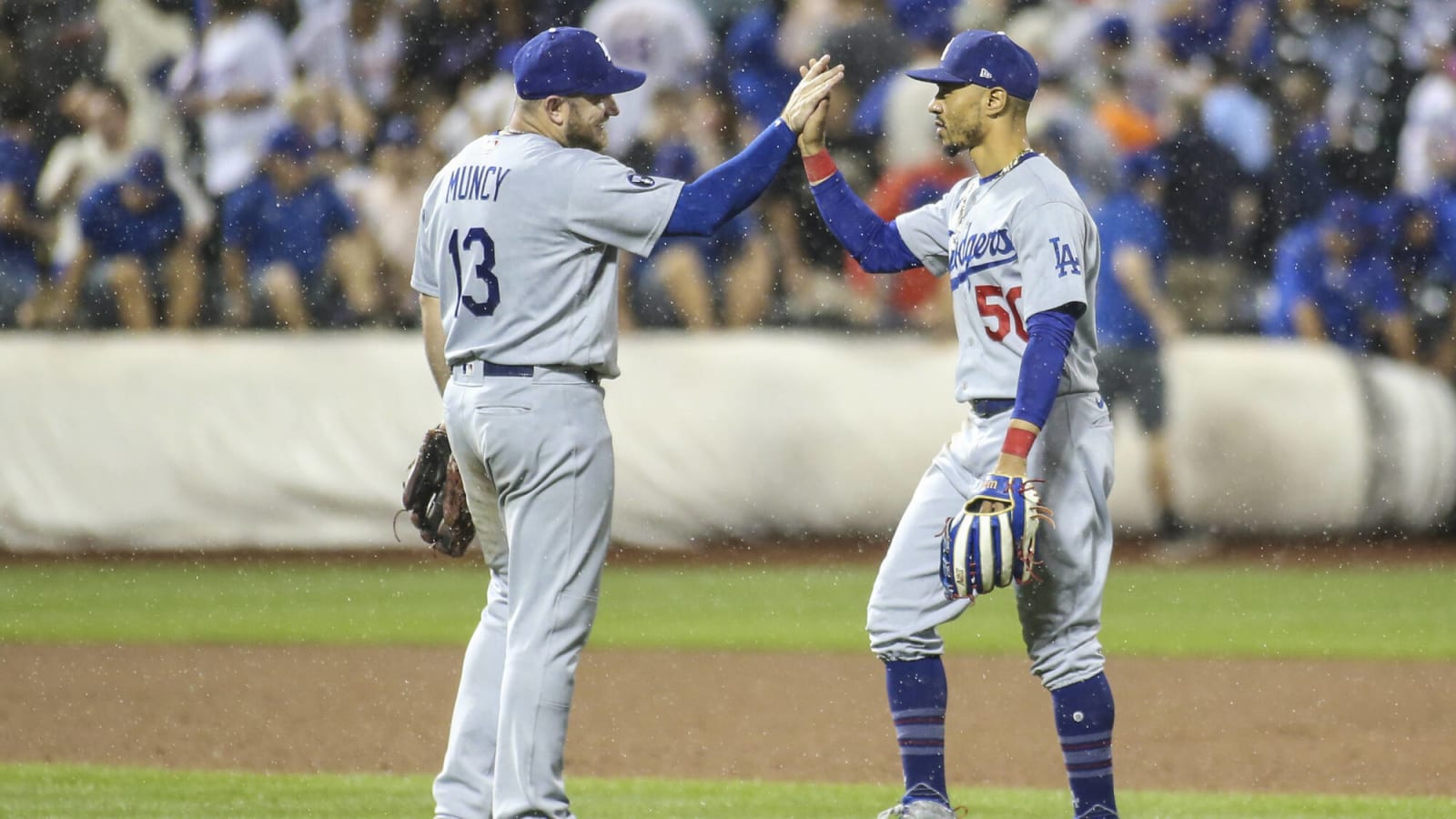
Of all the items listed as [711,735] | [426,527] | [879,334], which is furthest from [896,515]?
[426,527]

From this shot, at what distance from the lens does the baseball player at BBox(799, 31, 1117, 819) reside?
4.35 meters

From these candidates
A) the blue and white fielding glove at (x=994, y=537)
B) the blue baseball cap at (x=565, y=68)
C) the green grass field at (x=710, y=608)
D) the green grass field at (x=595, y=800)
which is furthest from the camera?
the green grass field at (x=710, y=608)

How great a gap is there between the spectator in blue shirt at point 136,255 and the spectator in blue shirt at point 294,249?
28cm

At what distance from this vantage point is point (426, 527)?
4.81 meters

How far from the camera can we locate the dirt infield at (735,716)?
233 inches

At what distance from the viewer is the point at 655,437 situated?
36.4 feet

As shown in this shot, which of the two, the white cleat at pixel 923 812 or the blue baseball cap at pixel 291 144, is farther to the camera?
the blue baseball cap at pixel 291 144

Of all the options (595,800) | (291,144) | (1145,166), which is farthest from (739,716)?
(291,144)

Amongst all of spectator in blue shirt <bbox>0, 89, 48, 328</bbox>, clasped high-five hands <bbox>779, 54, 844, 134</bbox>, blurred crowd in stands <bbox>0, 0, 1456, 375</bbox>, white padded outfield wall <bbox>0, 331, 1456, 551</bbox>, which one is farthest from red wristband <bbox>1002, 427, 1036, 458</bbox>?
spectator in blue shirt <bbox>0, 89, 48, 328</bbox>

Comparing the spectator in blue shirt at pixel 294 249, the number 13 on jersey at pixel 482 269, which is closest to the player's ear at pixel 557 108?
the number 13 on jersey at pixel 482 269

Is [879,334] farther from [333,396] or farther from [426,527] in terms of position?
[426,527]

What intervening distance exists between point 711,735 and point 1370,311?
690 centimetres

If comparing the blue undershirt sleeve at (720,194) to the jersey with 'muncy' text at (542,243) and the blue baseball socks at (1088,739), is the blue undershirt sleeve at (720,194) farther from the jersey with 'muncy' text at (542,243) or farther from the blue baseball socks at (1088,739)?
the blue baseball socks at (1088,739)

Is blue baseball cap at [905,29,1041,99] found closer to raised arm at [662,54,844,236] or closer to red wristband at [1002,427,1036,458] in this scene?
raised arm at [662,54,844,236]
